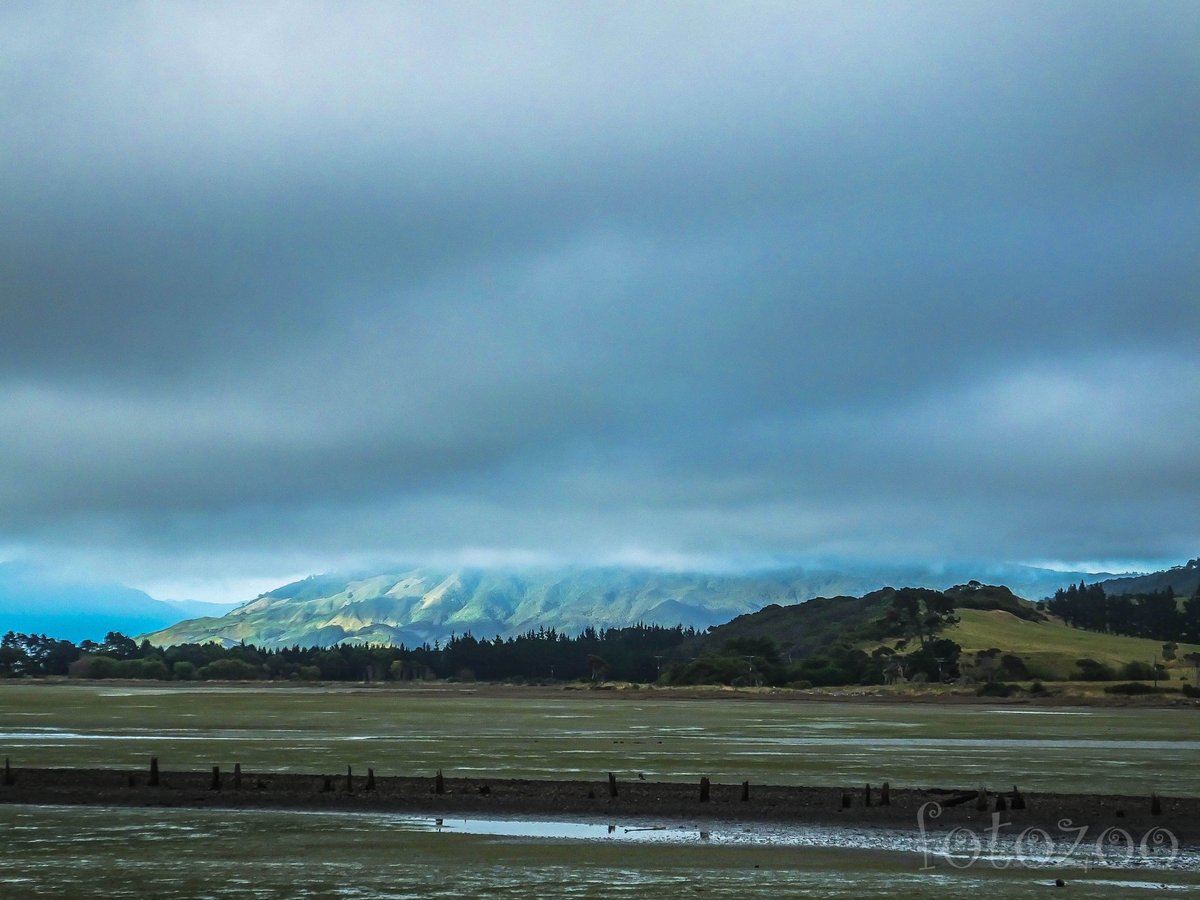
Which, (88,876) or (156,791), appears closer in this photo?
(88,876)

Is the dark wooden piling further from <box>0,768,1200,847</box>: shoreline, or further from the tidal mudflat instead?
the tidal mudflat

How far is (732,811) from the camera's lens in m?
49.4

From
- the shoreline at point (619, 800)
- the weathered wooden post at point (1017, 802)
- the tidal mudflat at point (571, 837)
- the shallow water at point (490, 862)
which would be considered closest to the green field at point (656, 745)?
the tidal mudflat at point (571, 837)

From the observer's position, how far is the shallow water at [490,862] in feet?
113

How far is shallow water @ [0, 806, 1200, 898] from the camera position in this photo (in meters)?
34.4

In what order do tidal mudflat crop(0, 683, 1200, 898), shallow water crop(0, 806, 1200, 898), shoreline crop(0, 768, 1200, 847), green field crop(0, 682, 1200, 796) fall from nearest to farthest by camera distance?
1. shallow water crop(0, 806, 1200, 898)
2. tidal mudflat crop(0, 683, 1200, 898)
3. shoreline crop(0, 768, 1200, 847)
4. green field crop(0, 682, 1200, 796)

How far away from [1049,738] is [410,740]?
48183 millimetres

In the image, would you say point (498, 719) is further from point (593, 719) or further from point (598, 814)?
point (598, 814)

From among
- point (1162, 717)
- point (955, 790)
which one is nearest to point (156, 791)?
point (955, 790)

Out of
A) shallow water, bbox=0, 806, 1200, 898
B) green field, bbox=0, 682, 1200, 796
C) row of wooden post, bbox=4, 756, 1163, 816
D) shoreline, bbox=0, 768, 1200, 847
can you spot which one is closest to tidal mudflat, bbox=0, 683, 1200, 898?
shallow water, bbox=0, 806, 1200, 898

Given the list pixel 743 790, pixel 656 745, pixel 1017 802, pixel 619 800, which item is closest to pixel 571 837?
pixel 619 800

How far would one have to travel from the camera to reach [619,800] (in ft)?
170

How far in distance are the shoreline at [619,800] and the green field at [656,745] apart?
19.0ft

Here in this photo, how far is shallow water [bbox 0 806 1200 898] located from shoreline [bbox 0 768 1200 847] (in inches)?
92.6
